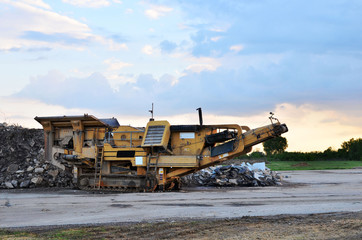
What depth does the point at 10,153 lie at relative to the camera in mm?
27438

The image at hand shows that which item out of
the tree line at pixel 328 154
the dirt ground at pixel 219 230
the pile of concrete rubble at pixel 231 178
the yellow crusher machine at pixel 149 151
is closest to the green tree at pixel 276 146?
the tree line at pixel 328 154

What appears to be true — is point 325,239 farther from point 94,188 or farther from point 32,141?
point 32,141

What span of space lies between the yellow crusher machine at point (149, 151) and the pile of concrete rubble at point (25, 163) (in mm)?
2639

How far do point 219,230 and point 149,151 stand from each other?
1188 cm

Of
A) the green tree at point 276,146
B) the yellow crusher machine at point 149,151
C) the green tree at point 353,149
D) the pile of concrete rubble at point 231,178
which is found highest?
the green tree at point 276,146

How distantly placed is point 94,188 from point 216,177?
6.86m

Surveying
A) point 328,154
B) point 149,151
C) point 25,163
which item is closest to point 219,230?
point 149,151

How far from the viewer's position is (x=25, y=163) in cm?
2666

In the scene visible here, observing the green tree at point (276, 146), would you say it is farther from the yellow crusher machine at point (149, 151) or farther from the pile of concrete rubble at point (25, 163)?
the yellow crusher machine at point (149, 151)

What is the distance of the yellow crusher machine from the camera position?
71.5ft

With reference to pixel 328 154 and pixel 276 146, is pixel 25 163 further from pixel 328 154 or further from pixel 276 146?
pixel 276 146

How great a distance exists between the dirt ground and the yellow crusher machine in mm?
9724

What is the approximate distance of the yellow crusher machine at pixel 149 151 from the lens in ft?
71.5

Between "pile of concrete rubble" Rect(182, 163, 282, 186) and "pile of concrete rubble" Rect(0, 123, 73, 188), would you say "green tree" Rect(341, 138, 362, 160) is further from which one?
"pile of concrete rubble" Rect(0, 123, 73, 188)
